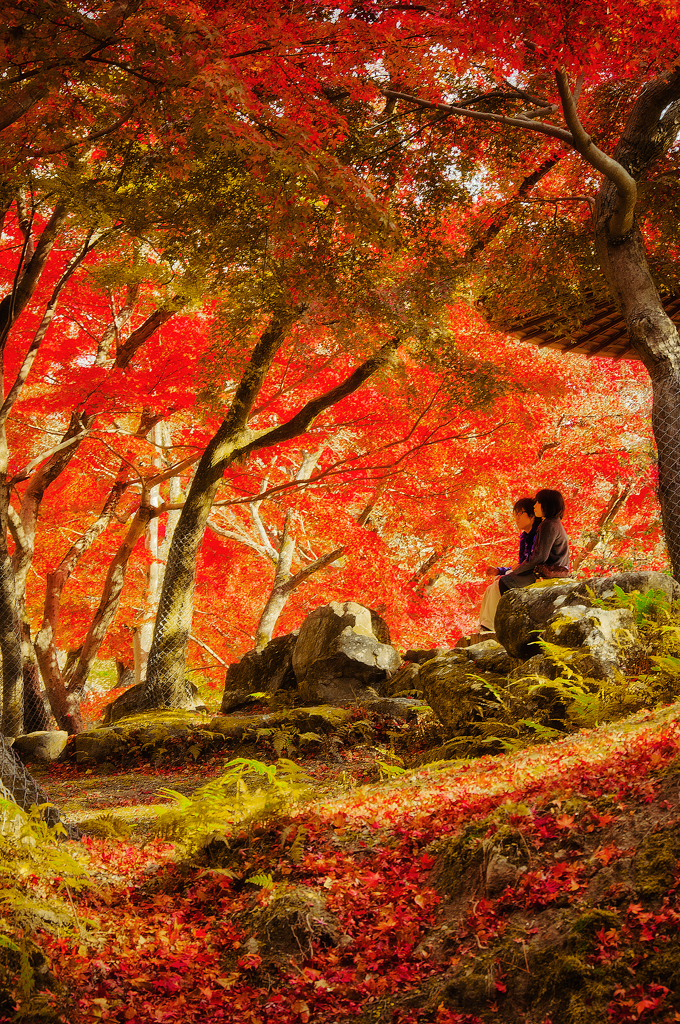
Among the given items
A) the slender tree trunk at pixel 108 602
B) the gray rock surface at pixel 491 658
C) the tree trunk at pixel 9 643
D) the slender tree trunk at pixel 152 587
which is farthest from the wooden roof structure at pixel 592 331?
the slender tree trunk at pixel 152 587

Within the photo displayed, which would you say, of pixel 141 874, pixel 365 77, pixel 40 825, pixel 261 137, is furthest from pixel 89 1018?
pixel 365 77

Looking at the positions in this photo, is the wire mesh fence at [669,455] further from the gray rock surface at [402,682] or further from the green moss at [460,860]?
the green moss at [460,860]

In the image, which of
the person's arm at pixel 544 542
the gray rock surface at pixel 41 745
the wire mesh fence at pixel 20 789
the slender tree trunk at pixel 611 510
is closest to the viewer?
the wire mesh fence at pixel 20 789

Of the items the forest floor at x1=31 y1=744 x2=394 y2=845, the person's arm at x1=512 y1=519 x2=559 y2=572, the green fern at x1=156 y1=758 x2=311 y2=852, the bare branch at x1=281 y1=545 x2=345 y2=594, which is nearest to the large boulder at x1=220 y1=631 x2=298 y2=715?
the forest floor at x1=31 y1=744 x2=394 y2=845

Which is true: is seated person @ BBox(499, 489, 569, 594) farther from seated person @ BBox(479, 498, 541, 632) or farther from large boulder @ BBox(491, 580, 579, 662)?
large boulder @ BBox(491, 580, 579, 662)

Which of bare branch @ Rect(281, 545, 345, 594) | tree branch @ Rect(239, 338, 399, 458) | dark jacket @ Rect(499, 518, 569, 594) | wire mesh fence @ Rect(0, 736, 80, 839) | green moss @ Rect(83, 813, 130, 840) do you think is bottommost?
green moss @ Rect(83, 813, 130, 840)

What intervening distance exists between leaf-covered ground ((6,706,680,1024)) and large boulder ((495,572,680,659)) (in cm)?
215

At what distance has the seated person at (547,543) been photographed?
26.8 ft

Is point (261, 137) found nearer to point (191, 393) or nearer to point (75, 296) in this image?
point (191, 393)

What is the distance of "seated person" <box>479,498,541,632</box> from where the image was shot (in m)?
8.38

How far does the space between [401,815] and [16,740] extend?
759 centimetres

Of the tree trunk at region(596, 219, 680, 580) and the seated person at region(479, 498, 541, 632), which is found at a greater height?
the tree trunk at region(596, 219, 680, 580)

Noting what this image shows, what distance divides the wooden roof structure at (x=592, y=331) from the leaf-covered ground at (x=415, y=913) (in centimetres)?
748

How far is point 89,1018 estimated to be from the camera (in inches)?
97.4
